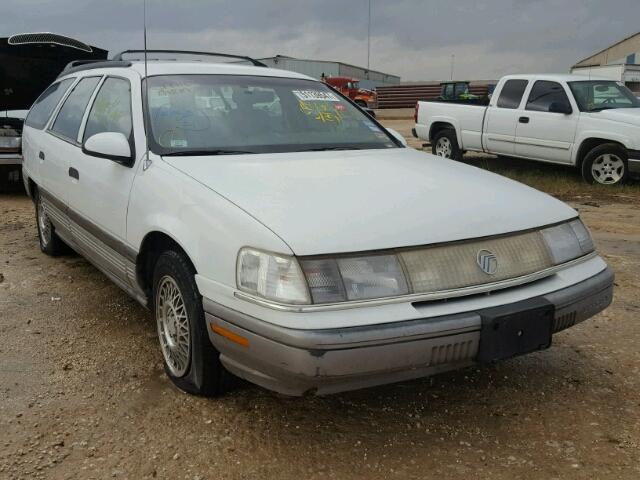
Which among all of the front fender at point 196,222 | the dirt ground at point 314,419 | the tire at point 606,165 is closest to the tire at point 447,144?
the tire at point 606,165

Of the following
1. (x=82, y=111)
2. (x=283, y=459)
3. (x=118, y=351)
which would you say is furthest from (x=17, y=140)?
(x=283, y=459)

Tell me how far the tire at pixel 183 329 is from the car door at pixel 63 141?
142 centimetres

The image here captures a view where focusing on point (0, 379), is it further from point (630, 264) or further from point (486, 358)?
point (630, 264)

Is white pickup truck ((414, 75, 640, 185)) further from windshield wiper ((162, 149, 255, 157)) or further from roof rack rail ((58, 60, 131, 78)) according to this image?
windshield wiper ((162, 149, 255, 157))

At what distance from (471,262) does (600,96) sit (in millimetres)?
8069

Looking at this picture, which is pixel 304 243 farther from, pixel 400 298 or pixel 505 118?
pixel 505 118

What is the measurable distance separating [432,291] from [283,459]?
875 millimetres

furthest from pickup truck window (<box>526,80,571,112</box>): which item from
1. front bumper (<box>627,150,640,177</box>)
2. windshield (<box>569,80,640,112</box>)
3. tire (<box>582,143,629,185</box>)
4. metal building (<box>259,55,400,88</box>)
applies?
metal building (<box>259,55,400,88</box>)

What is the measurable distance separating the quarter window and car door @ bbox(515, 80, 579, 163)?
7.25m

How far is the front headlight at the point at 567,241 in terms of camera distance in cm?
273

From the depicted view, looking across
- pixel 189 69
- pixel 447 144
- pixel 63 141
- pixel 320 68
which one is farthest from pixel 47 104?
pixel 320 68

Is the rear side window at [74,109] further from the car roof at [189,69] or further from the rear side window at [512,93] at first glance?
the rear side window at [512,93]

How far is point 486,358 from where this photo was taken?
237cm

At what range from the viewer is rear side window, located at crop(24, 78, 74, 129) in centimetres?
481
